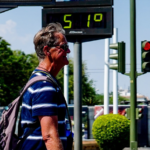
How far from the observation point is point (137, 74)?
11195 millimetres

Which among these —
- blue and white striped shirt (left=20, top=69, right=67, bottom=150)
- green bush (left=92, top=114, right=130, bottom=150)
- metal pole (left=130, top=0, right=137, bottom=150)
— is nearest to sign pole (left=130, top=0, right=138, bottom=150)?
metal pole (left=130, top=0, right=137, bottom=150)

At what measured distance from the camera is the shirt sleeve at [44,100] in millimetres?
2791

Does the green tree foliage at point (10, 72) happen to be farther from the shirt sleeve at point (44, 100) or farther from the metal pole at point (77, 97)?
the shirt sleeve at point (44, 100)

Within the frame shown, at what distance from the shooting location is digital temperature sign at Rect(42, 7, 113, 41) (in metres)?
8.34

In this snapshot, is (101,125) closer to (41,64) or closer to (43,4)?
(43,4)

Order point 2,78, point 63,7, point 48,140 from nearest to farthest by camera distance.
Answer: point 48,140 < point 63,7 < point 2,78

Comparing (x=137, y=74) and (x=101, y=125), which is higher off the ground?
→ (x=137, y=74)

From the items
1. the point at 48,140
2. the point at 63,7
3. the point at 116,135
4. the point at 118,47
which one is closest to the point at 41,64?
the point at 48,140

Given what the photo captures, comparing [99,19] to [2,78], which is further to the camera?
[2,78]

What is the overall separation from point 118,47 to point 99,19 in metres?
2.61

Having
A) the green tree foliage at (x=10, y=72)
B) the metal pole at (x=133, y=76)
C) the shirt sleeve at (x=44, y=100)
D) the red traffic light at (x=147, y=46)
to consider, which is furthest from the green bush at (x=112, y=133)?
the green tree foliage at (x=10, y=72)

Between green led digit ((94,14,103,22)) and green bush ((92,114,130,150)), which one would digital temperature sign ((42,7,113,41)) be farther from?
green bush ((92,114,130,150))

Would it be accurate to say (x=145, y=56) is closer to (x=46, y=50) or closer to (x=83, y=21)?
(x=83, y=21)

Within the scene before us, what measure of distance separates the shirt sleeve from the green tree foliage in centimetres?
4536
